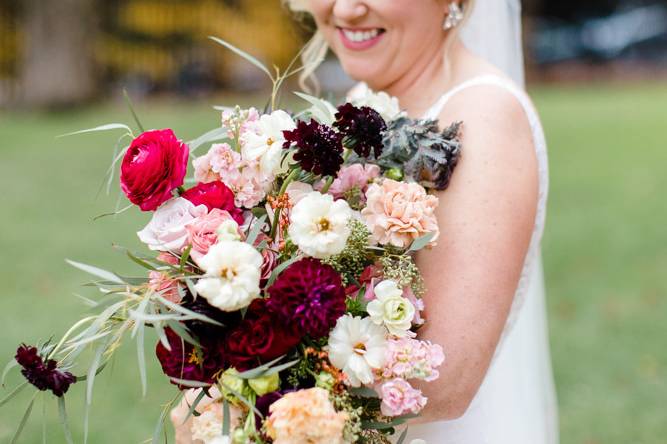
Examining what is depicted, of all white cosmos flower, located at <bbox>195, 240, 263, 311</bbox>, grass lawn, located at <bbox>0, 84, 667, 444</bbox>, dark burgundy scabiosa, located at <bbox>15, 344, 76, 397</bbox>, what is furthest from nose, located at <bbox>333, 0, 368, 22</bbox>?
grass lawn, located at <bbox>0, 84, 667, 444</bbox>

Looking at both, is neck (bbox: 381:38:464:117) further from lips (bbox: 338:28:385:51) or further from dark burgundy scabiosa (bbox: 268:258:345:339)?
dark burgundy scabiosa (bbox: 268:258:345:339)

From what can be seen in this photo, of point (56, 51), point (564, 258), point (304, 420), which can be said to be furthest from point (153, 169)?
point (56, 51)

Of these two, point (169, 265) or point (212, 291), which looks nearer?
point (212, 291)

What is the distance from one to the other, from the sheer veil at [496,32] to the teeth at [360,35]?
0.64 meters

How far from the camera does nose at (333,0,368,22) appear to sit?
239 centimetres

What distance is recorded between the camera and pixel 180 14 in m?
19.2

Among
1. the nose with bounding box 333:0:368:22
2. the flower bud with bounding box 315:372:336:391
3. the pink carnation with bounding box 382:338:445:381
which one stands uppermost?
A: the nose with bounding box 333:0:368:22

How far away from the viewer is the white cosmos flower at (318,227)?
178 centimetres

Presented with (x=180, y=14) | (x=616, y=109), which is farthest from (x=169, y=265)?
(x=180, y=14)

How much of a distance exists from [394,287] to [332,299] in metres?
0.16

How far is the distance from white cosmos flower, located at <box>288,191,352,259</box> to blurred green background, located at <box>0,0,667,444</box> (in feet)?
5.74

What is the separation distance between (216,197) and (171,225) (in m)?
0.11

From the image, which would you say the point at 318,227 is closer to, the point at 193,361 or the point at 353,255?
the point at 353,255

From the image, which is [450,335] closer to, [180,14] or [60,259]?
[60,259]
